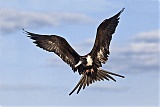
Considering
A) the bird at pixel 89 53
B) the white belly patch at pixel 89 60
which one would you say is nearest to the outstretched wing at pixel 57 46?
the bird at pixel 89 53

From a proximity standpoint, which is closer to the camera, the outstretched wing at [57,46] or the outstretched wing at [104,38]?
the outstretched wing at [104,38]

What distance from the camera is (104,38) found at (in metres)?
8.60

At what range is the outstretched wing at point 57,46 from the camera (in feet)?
29.2

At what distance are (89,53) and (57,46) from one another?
943mm

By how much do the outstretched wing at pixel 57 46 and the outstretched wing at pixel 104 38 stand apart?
62 centimetres

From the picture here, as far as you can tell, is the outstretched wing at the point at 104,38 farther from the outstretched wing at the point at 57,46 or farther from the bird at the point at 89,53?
the outstretched wing at the point at 57,46

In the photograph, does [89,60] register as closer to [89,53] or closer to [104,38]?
[89,53]

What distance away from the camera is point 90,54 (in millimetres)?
8469

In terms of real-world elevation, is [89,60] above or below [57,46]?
below

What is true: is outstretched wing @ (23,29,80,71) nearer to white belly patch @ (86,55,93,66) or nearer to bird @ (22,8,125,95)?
bird @ (22,8,125,95)

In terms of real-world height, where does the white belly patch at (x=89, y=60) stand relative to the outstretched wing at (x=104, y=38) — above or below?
below

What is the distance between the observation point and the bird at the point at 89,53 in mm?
8250

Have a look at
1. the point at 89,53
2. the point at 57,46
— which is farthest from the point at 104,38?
the point at 57,46

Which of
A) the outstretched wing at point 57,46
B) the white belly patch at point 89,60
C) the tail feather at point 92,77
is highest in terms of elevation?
the outstretched wing at point 57,46
